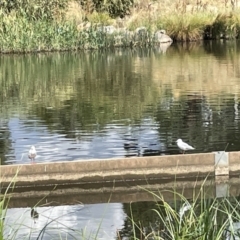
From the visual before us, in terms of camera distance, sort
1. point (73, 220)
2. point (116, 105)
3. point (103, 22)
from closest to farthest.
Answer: point (73, 220), point (116, 105), point (103, 22)

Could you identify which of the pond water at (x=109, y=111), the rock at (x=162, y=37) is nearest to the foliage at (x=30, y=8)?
the pond water at (x=109, y=111)

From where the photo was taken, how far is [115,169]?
311 inches

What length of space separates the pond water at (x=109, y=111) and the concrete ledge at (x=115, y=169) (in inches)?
17.9

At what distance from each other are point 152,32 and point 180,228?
2980 cm

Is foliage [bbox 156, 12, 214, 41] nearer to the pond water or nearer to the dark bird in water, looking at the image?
the pond water

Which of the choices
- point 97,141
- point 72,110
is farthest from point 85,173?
point 72,110

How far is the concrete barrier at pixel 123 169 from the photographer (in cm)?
781

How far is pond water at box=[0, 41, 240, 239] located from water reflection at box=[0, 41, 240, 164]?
0.02 metres

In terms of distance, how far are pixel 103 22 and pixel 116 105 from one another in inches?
787

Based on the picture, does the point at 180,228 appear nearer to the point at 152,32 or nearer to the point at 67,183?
the point at 67,183

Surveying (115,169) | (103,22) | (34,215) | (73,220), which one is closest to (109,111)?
(115,169)

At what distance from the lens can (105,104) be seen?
1500cm

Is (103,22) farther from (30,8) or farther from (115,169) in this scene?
(115,169)

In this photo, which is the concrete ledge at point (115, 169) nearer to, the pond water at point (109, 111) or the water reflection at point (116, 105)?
the pond water at point (109, 111)
